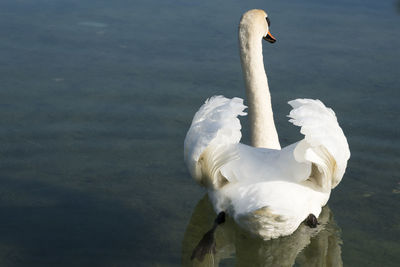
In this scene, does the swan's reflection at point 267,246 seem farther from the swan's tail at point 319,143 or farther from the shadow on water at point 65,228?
the swan's tail at point 319,143

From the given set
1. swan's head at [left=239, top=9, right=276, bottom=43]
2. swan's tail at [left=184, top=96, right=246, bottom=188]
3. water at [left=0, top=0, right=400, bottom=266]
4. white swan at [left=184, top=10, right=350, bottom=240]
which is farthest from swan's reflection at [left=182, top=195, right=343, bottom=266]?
swan's head at [left=239, top=9, right=276, bottom=43]

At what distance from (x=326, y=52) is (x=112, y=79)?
2.62 meters

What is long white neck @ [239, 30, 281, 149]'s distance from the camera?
5242mm

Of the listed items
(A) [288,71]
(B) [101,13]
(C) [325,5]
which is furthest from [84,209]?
(C) [325,5]

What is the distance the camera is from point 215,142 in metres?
4.39

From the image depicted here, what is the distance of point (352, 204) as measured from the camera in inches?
207

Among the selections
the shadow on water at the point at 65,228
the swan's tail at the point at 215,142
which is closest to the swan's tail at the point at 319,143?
the swan's tail at the point at 215,142

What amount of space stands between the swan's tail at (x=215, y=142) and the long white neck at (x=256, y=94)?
71 cm

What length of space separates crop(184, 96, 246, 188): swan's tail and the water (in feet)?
1.86

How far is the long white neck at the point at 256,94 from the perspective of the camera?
17.2 ft

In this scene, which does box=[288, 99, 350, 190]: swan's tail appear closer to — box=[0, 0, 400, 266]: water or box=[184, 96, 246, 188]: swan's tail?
box=[184, 96, 246, 188]: swan's tail

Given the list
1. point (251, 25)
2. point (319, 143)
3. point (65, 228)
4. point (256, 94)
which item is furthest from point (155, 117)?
point (319, 143)

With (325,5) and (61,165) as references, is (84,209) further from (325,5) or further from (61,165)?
(325,5)

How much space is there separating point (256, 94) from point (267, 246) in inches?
47.6
